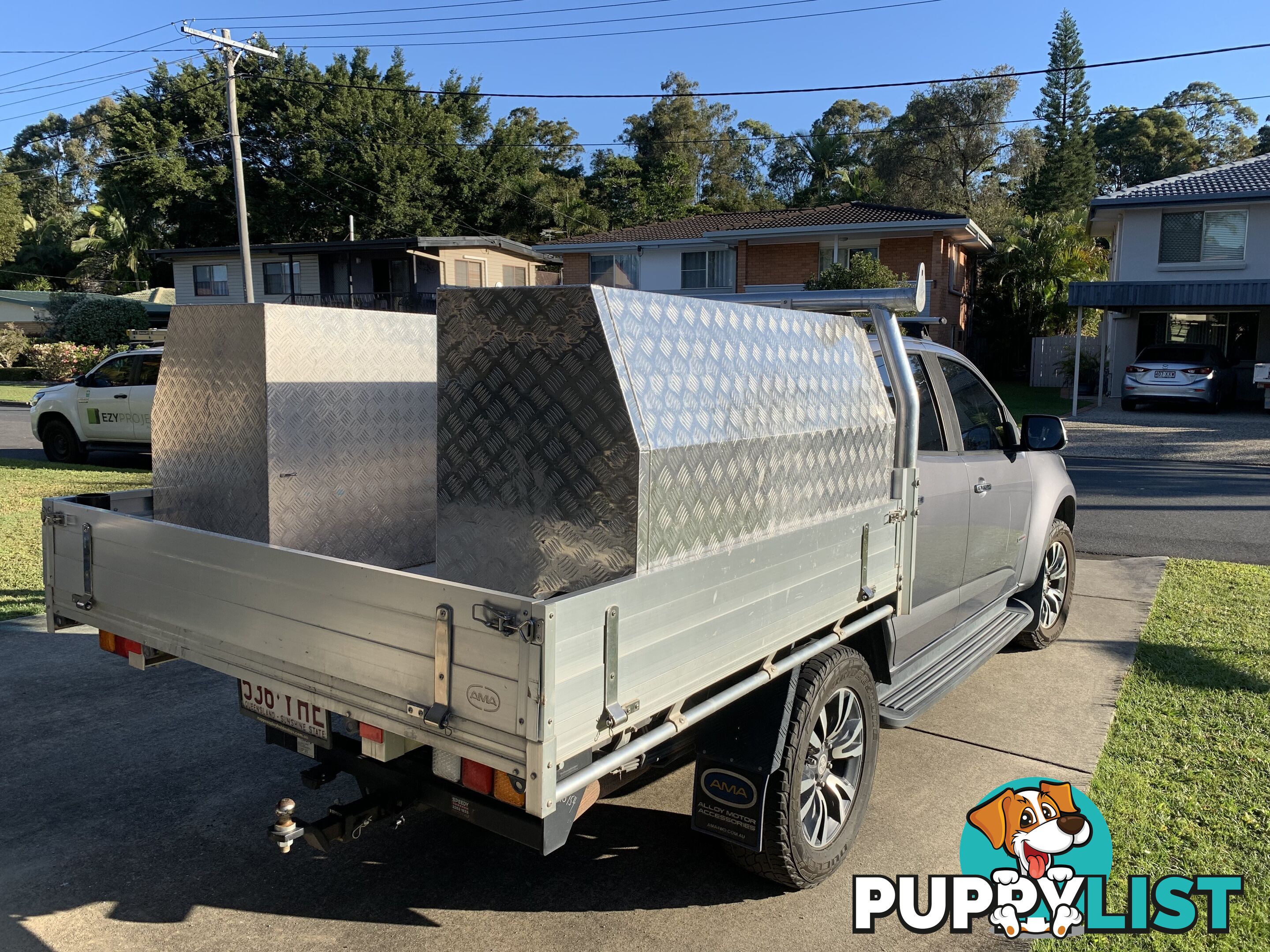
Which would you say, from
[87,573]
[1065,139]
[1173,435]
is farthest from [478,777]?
[1065,139]

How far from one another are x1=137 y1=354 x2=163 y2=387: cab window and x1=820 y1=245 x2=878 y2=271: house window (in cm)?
2250

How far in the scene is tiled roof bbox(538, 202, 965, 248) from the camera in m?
32.2

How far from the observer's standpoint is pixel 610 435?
2.84m

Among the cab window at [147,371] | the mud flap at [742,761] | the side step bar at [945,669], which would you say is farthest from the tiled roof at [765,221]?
the mud flap at [742,761]

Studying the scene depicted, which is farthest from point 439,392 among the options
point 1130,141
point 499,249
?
point 1130,141

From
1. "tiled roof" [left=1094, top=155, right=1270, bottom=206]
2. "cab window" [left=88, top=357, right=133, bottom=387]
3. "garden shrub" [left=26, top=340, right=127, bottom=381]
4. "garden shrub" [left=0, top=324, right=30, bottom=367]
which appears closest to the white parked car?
"cab window" [left=88, top=357, right=133, bottom=387]

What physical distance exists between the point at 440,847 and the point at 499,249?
125ft

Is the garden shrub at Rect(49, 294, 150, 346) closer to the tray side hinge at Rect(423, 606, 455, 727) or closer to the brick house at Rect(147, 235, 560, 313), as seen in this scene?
the brick house at Rect(147, 235, 560, 313)

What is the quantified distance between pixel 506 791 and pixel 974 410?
3.75m

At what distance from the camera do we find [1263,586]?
7855 millimetres

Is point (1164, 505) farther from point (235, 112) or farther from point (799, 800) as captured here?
point (235, 112)

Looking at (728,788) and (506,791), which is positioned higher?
(506,791)

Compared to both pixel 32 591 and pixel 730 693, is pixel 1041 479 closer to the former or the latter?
pixel 730 693

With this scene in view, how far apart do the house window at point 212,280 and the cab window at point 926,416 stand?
42.9 meters
